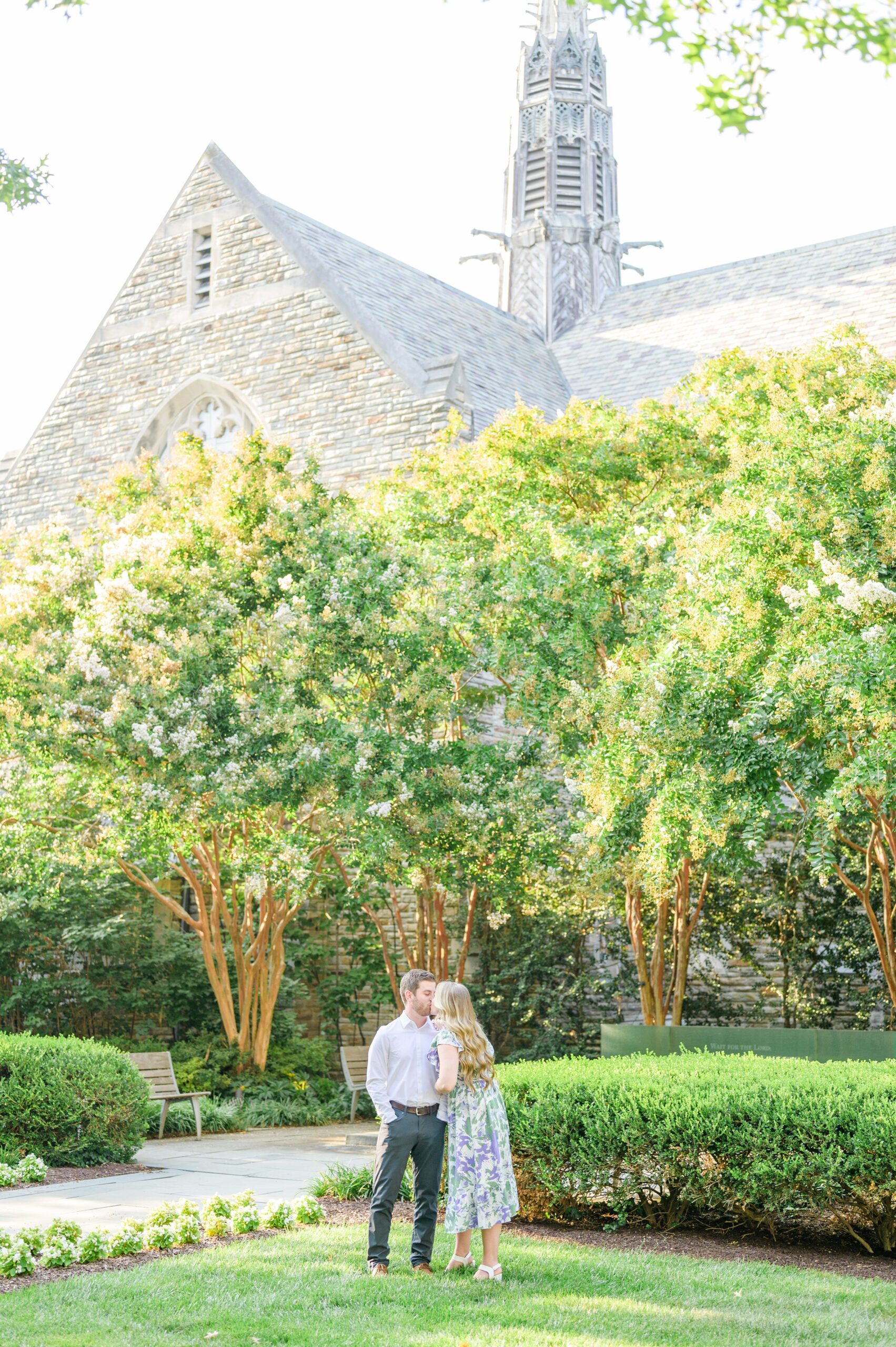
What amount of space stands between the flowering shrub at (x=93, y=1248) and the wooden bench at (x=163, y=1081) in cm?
564

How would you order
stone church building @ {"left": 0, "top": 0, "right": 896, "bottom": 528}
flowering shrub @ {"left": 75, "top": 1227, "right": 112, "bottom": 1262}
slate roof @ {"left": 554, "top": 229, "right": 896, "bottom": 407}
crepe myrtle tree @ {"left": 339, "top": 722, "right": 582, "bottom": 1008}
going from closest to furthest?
1. flowering shrub @ {"left": 75, "top": 1227, "right": 112, "bottom": 1262}
2. crepe myrtle tree @ {"left": 339, "top": 722, "right": 582, "bottom": 1008}
3. stone church building @ {"left": 0, "top": 0, "right": 896, "bottom": 528}
4. slate roof @ {"left": 554, "top": 229, "right": 896, "bottom": 407}

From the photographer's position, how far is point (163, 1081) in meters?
13.1

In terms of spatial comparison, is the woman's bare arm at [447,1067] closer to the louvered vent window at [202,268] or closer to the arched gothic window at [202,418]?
the arched gothic window at [202,418]

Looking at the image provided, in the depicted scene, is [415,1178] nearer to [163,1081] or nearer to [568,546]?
[163,1081]

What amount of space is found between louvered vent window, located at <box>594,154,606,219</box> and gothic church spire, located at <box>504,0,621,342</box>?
0.7 inches

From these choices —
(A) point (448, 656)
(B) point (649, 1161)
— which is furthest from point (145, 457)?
(B) point (649, 1161)

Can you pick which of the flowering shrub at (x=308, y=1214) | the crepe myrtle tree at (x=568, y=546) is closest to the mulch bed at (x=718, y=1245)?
the flowering shrub at (x=308, y=1214)

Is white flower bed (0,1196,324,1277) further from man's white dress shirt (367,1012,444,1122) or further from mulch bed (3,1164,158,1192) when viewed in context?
mulch bed (3,1164,158,1192)

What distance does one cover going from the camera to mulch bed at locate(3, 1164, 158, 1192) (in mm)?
9633

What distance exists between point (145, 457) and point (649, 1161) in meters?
9.50

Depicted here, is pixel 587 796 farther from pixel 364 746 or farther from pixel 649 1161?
A: pixel 649 1161

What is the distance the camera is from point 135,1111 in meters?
10.9

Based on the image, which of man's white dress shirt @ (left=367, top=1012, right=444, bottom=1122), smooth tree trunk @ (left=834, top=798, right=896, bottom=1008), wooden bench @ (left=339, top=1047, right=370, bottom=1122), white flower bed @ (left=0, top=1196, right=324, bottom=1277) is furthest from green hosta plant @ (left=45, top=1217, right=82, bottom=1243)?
wooden bench @ (left=339, top=1047, right=370, bottom=1122)

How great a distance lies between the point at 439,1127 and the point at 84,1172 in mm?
4602
